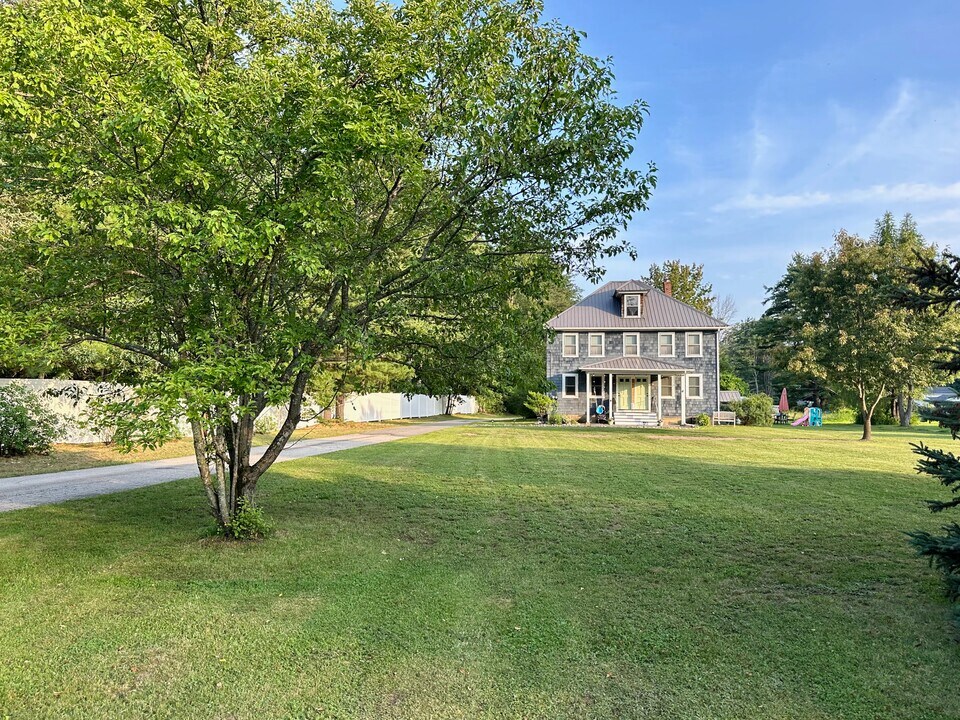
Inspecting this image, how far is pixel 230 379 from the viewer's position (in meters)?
4.43

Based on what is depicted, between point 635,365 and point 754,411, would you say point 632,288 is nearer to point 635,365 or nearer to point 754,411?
point 635,365

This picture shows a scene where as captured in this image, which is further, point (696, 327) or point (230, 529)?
point (696, 327)

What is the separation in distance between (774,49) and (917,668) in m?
11.2

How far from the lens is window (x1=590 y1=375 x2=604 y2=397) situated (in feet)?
97.5

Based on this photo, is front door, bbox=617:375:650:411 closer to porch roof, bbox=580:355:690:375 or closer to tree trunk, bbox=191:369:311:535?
porch roof, bbox=580:355:690:375

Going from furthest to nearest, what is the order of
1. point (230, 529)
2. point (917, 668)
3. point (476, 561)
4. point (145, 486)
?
1. point (145, 486)
2. point (230, 529)
3. point (476, 561)
4. point (917, 668)

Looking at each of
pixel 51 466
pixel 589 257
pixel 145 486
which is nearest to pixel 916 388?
pixel 589 257

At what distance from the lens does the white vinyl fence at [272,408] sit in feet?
41.6

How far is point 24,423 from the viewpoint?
1254 centimetres

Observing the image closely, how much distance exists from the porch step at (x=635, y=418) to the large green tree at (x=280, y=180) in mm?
23136

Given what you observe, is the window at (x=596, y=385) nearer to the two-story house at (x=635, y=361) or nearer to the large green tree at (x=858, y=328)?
the two-story house at (x=635, y=361)

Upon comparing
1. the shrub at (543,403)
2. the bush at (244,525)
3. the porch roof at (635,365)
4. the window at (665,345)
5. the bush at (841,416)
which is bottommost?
the bush at (841,416)

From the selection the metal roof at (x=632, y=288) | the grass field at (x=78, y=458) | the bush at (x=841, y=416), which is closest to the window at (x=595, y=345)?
the metal roof at (x=632, y=288)

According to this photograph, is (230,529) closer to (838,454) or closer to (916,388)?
(838,454)
